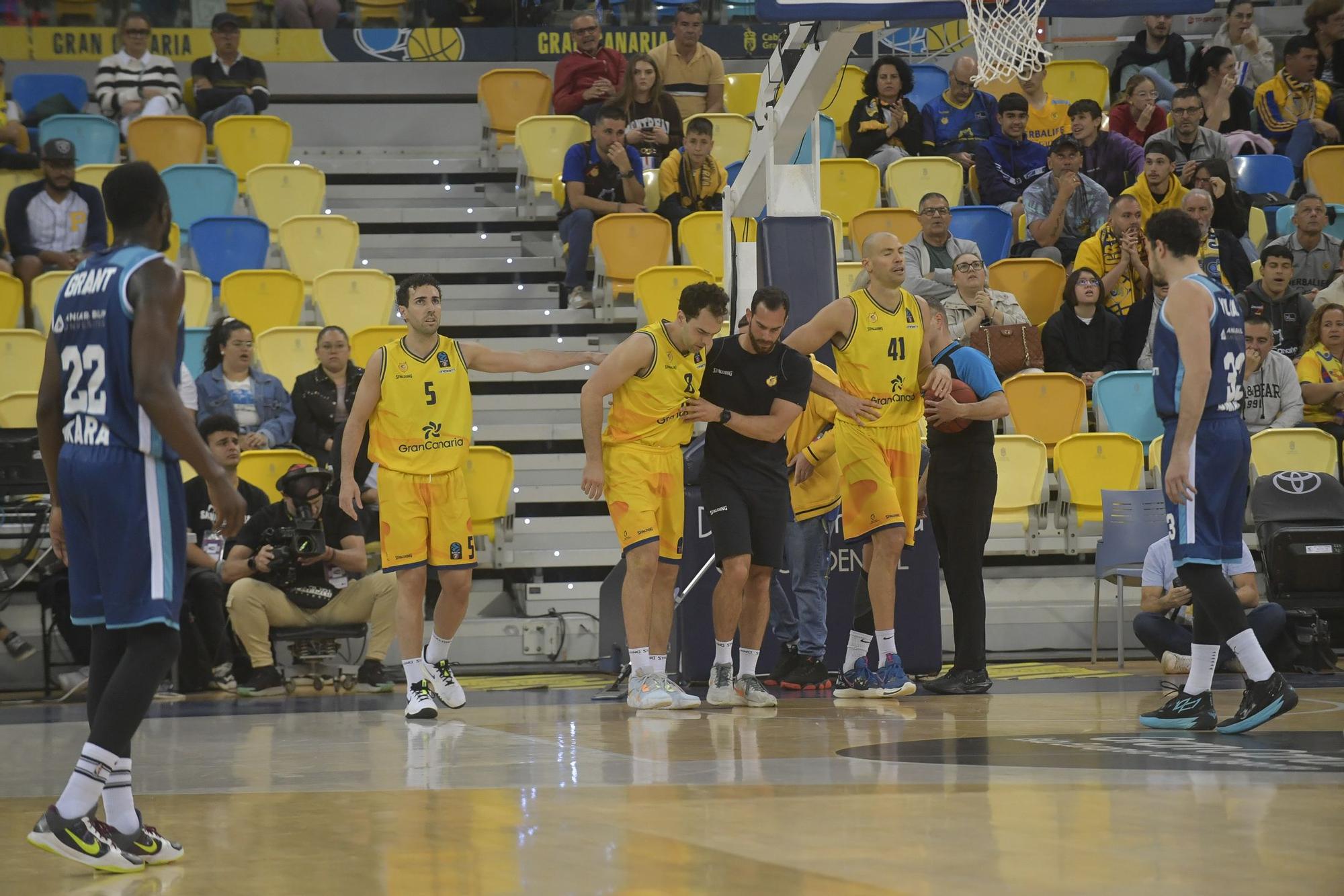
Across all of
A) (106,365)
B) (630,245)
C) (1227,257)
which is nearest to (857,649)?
(106,365)

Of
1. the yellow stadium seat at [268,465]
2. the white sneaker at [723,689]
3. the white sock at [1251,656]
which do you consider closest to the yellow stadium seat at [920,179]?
the yellow stadium seat at [268,465]

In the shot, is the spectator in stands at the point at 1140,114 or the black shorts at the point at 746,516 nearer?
the black shorts at the point at 746,516

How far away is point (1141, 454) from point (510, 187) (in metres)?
6.32

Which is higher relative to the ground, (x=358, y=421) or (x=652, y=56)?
(x=652, y=56)

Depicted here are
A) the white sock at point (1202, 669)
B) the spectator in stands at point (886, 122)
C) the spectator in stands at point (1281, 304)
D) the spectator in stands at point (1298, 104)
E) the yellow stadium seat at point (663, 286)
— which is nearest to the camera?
the white sock at point (1202, 669)

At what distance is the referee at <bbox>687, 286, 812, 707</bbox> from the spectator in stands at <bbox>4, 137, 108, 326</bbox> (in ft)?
20.6

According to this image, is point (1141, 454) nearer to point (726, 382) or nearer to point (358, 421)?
point (726, 382)

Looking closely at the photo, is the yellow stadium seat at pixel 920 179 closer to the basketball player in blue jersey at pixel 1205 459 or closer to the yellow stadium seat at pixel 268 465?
the yellow stadium seat at pixel 268 465

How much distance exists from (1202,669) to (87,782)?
421cm

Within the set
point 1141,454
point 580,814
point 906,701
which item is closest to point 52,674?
point 906,701

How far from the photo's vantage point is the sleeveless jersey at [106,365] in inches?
158

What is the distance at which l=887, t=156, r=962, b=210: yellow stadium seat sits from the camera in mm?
13039

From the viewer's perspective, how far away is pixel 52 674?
370 inches

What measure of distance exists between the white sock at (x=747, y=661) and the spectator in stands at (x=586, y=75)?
7.30 m
